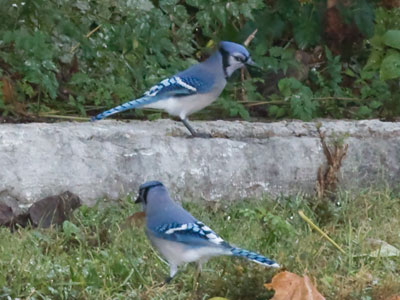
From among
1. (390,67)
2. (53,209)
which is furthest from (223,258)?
(390,67)

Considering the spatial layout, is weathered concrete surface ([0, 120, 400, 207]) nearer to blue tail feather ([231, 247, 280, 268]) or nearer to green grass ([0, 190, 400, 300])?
green grass ([0, 190, 400, 300])

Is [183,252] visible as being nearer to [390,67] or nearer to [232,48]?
[232,48]

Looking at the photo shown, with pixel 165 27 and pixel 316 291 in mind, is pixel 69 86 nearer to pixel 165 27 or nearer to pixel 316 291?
pixel 165 27

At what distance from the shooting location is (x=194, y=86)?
6223 mm

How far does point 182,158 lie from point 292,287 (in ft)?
6.26

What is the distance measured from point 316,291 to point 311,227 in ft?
4.17

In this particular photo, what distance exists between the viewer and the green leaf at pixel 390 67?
24.5ft

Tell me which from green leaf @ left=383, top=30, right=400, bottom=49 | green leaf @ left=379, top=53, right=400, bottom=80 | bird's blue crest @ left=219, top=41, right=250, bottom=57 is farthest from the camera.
A: green leaf @ left=383, top=30, right=400, bottom=49

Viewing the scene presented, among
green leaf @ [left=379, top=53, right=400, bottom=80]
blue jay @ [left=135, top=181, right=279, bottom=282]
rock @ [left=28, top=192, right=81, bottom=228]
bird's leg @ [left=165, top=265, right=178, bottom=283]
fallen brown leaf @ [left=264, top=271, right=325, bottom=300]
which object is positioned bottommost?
green leaf @ [left=379, top=53, right=400, bottom=80]

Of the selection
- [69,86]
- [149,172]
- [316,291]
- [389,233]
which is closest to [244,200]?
[149,172]

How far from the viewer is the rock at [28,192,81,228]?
5605 millimetres

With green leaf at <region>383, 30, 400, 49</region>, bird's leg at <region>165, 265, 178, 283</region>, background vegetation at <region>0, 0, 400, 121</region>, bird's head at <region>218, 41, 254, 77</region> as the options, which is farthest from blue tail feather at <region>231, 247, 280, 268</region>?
green leaf at <region>383, 30, 400, 49</region>

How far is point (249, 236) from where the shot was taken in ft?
17.7

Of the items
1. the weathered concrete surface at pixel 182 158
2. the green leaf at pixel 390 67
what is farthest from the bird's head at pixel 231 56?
the green leaf at pixel 390 67
